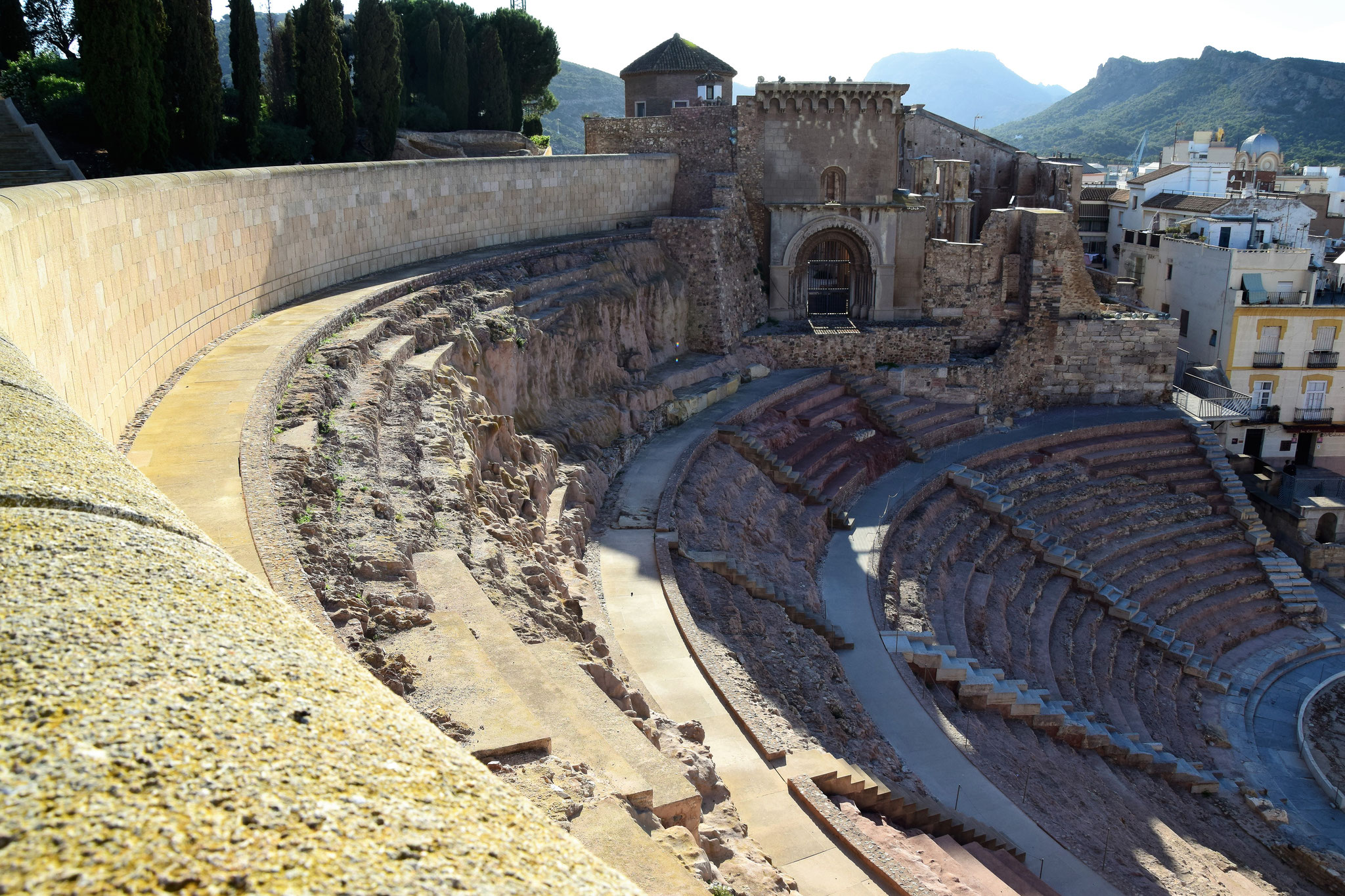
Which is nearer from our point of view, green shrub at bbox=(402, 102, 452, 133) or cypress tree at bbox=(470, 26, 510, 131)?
green shrub at bbox=(402, 102, 452, 133)

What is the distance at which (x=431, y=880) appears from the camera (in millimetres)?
2385

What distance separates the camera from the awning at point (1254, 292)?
27.5m

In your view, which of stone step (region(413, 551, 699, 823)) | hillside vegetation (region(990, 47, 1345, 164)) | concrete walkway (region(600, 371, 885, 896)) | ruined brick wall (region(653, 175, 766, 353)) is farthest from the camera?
hillside vegetation (region(990, 47, 1345, 164))

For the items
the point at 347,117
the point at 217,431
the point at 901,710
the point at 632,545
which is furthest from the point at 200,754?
the point at 347,117

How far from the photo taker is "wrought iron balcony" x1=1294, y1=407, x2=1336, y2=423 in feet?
91.2

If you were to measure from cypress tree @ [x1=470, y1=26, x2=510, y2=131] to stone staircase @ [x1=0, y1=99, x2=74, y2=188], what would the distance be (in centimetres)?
1878

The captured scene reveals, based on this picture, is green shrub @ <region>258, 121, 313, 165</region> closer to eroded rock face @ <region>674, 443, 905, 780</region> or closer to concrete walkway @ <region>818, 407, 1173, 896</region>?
eroded rock face @ <region>674, 443, 905, 780</region>

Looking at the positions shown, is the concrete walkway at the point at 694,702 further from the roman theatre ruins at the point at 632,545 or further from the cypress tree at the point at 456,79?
the cypress tree at the point at 456,79

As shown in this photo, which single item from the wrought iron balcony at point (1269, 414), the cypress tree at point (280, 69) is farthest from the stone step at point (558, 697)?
the wrought iron balcony at point (1269, 414)

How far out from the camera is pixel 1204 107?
9275 centimetres

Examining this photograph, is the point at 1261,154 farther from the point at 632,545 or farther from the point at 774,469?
the point at 632,545

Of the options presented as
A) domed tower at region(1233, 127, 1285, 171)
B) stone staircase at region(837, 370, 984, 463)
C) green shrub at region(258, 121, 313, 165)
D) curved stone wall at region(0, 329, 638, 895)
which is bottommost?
stone staircase at region(837, 370, 984, 463)

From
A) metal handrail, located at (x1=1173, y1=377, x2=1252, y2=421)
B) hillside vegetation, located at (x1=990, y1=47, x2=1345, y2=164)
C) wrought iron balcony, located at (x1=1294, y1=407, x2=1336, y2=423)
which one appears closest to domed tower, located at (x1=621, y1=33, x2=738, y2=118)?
metal handrail, located at (x1=1173, y1=377, x2=1252, y2=421)

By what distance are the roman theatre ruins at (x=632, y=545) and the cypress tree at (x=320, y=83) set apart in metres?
5.94
